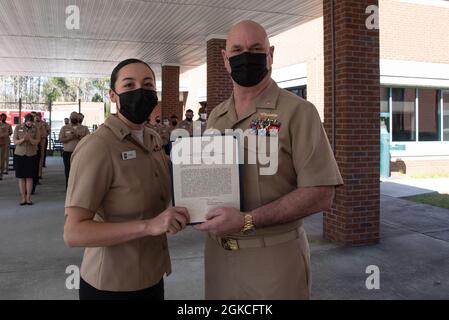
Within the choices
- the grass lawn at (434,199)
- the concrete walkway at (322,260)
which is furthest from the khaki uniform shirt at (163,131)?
the grass lawn at (434,199)

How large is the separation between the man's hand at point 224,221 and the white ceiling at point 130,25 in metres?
8.00

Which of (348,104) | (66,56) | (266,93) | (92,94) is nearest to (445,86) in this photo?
(348,104)

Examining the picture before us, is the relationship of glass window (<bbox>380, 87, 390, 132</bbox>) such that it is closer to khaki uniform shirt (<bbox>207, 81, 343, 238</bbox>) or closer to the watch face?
khaki uniform shirt (<bbox>207, 81, 343, 238</bbox>)

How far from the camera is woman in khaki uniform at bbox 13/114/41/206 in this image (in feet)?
29.4

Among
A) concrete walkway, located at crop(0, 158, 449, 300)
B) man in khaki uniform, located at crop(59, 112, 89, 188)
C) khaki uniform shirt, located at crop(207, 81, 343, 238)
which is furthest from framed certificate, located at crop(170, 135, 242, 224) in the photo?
man in khaki uniform, located at crop(59, 112, 89, 188)

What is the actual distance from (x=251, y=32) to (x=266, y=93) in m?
0.29

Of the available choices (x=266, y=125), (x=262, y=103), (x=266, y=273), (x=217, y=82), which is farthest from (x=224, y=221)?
(x=217, y=82)

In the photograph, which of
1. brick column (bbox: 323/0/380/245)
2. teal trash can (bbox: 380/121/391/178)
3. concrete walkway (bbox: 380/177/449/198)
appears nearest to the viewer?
brick column (bbox: 323/0/380/245)

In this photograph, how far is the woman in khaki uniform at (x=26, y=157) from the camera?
8.95 meters

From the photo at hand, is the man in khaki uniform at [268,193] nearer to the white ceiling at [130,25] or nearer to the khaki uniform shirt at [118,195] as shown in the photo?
the khaki uniform shirt at [118,195]

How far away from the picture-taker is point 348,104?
19.3ft

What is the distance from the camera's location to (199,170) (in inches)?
69.1

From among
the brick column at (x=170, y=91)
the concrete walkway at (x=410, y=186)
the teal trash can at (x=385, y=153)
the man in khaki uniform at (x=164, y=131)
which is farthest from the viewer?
the brick column at (x=170, y=91)

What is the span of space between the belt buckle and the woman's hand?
31cm
